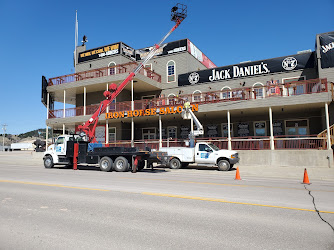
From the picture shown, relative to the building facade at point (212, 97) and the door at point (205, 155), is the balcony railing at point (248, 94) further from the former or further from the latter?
the door at point (205, 155)

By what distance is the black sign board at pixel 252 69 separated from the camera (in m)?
22.1

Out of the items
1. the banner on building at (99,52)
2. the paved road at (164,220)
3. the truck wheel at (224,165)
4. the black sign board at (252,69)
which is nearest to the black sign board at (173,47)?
the black sign board at (252,69)

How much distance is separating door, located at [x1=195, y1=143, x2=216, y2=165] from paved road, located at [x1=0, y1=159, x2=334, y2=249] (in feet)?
28.7

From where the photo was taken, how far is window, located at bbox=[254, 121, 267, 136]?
23.6m

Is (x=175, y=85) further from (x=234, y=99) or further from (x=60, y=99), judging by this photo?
(x=60, y=99)

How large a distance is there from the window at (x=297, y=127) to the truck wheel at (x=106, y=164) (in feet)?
51.5

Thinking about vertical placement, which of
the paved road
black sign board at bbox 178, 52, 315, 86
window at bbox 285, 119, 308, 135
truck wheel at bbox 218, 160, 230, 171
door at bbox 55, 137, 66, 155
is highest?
black sign board at bbox 178, 52, 315, 86

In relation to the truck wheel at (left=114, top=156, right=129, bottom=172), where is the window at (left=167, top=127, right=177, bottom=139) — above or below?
A: above

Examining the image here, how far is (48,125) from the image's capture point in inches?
1164

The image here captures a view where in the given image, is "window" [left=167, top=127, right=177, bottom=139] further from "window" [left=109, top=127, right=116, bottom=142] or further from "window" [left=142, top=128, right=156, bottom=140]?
"window" [left=109, top=127, right=116, bottom=142]

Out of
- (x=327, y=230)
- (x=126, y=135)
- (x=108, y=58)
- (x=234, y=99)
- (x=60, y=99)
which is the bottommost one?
(x=327, y=230)

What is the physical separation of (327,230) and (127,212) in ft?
13.1

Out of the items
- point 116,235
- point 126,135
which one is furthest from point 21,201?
point 126,135

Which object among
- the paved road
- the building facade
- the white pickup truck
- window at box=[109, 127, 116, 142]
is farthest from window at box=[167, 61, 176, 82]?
the paved road
